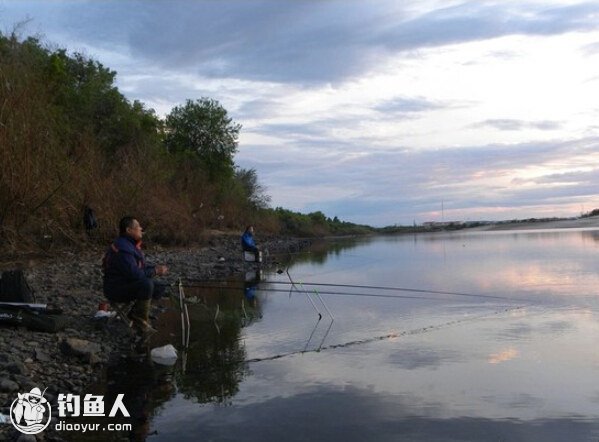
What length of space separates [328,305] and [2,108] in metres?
8.58

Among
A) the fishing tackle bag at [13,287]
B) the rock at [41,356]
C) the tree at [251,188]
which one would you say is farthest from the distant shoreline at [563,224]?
the rock at [41,356]

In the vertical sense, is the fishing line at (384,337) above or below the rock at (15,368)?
below

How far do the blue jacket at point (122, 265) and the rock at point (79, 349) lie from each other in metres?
1.12

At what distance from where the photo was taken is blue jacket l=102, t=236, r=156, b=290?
8.11 m

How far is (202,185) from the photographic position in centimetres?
3878

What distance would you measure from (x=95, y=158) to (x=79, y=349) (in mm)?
15504

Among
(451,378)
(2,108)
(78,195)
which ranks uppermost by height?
(2,108)

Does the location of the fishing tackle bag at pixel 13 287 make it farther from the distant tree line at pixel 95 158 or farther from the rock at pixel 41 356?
the distant tree line at pixel 95 158

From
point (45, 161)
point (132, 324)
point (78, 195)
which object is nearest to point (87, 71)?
point (78, 195)

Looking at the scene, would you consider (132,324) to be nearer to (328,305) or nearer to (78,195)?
(328,305)

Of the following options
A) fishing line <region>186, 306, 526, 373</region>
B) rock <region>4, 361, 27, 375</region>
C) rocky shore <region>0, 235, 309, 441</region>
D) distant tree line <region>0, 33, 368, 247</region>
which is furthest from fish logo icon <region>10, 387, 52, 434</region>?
distant tree line <region>0, 33, 368, 247</region>

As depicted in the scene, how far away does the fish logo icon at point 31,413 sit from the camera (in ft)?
15.9

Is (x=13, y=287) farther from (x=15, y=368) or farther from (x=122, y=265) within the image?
(x=15, y=368)

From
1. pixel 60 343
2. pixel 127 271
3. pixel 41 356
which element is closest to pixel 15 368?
pixel 41 356
